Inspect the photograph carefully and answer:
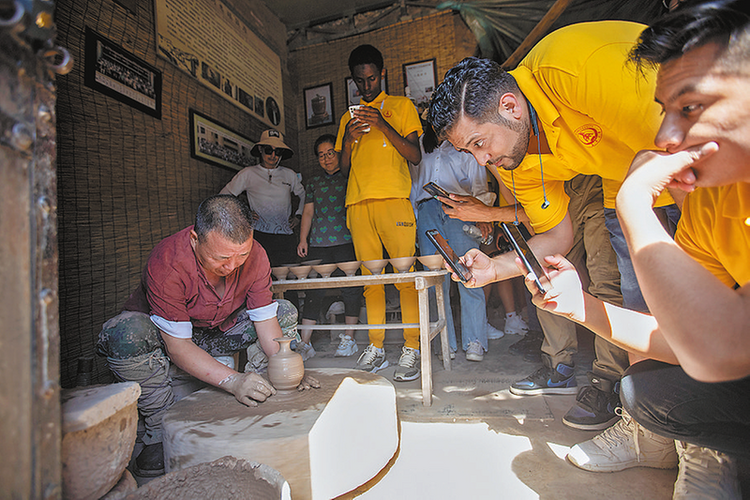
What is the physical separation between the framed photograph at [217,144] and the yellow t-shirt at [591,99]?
124 inches

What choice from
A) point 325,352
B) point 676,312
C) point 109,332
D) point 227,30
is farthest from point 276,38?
point 676,312

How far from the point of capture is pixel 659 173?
0.94m

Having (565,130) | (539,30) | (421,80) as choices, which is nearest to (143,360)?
(565,130)

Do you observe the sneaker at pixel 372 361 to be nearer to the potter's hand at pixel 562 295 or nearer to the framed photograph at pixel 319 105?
the potter's hand at pixel 562 295

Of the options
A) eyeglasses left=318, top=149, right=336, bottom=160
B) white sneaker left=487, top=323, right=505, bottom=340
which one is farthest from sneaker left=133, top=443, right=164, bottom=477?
white sneaker left=487, top=323, right=505, bottom=340

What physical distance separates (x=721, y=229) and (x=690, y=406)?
0.56 m

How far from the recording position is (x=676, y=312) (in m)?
0.85

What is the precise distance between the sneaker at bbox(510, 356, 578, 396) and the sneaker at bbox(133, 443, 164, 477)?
6.79 ft

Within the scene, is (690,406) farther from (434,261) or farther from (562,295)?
(434,261)

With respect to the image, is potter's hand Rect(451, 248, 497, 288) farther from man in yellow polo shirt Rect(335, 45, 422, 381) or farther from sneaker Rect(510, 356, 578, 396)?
man in yellow polo shirt Rect(335, 45, 422, 381)

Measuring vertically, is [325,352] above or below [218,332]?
below

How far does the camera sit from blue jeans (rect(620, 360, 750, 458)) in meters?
1.12

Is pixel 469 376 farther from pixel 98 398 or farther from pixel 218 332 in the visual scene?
pixel 98 398

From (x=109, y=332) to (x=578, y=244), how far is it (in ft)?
9.59
